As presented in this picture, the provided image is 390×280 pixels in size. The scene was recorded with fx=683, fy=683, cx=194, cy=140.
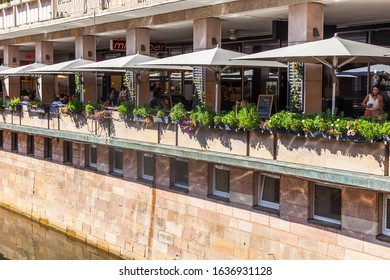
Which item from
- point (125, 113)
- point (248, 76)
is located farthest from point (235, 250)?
point (248, 76)

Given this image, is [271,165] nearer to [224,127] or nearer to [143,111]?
[224,127]

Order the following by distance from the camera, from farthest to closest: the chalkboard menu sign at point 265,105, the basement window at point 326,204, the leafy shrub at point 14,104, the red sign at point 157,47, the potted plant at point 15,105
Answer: the leafy shrub at point 14,104, the potted plant at point 15,105, the red sign at point 157,47, the chalkboard menu sign at point 265,105, the basement window at point 326,204

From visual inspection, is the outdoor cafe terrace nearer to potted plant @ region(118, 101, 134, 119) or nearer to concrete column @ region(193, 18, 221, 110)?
potted plant @ region(118, 101, 134, 119)

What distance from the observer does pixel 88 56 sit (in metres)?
25.4

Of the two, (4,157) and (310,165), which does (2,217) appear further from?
(310,165)

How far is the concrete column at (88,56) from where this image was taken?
83.3 ft

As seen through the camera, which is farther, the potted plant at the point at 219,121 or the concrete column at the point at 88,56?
the concrete column at the point at 88,56

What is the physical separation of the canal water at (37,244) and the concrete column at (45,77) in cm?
528

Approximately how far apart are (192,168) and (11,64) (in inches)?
646

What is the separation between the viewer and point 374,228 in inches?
533

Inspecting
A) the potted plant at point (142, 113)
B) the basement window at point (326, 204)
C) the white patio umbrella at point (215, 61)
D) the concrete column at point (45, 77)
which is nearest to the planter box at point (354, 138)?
the basement window at point (326, 204)

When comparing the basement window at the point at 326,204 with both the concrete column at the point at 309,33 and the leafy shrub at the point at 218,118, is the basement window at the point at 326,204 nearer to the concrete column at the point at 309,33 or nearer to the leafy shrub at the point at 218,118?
the concrete column at the point at 309,33

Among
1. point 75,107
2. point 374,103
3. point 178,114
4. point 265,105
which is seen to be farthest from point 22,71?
point 374,103
